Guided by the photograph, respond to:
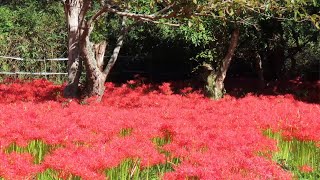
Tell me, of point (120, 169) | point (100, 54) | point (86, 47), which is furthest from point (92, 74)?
point (120, 169)

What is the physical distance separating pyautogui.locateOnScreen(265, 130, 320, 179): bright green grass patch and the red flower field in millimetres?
165

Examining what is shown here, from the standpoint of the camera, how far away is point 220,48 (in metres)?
16.1

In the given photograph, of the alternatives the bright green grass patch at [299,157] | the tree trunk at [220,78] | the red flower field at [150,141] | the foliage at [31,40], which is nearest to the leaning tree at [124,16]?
the tree trunk at [220,78]

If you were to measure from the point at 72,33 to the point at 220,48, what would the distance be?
496 cm

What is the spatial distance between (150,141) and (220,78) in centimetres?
924

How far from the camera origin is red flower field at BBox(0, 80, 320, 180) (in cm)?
457

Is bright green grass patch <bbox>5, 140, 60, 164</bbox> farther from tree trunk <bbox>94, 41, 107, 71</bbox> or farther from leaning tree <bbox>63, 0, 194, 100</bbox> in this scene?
tree trunk <bbox>94, 41, 107, 71</bbox>

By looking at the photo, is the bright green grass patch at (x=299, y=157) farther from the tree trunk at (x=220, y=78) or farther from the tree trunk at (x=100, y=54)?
the tree trunk at (x=100, y=54)

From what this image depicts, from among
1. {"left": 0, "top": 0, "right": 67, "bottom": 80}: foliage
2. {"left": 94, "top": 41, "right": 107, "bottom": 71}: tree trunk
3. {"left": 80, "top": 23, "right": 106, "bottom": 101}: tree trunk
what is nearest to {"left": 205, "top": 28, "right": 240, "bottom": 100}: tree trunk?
{"left": 94, "top": 41, "right": 107, "bottom": 71}: tree trunk

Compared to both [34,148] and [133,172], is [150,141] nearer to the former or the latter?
[133,172]

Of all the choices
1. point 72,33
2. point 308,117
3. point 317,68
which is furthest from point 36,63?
point 308,117

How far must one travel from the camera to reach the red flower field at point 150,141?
15.0 ft

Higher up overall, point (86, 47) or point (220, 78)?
point (86, 47)

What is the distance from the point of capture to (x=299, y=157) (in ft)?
22.1
